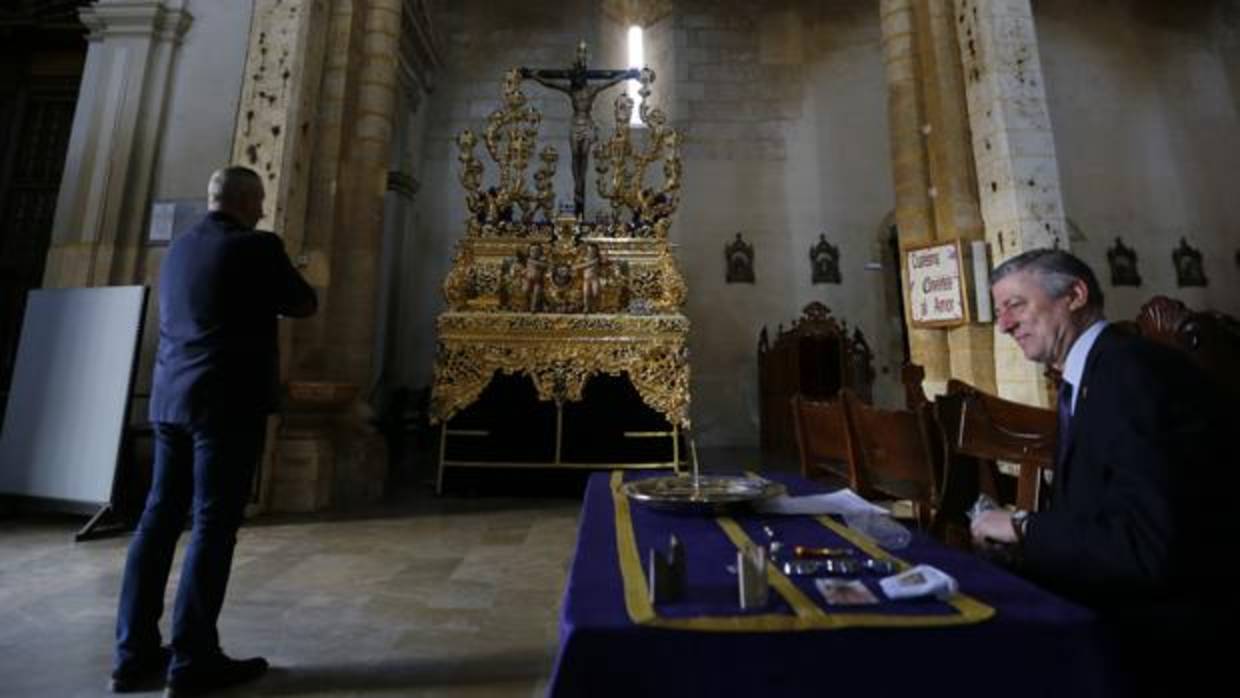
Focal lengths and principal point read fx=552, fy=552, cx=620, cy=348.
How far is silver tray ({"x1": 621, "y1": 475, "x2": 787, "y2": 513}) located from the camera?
119cm

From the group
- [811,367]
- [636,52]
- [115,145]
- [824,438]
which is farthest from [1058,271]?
[636,52]

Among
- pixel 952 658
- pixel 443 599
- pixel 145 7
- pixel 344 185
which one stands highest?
pixel 145 7

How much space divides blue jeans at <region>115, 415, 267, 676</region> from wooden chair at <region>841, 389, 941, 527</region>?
1.97m

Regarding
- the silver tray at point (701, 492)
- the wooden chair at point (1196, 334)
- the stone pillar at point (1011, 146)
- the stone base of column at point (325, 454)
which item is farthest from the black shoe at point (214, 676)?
the stone pillar at point (1011, 146)

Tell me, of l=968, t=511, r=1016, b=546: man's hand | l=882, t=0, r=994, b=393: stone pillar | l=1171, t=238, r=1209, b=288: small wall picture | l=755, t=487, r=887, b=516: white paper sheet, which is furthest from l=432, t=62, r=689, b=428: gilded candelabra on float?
l=1171, t=238, r=1209, b=288: small wall picture

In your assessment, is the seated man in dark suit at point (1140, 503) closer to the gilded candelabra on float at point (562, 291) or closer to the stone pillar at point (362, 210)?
the gilded candelabra on float at point (562, 291)

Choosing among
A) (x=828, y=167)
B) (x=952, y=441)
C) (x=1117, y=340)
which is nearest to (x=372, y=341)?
(x=952, y=441)

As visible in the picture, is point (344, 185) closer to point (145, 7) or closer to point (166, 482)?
point (145, 7)

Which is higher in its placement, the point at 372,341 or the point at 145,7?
the point at 145,7

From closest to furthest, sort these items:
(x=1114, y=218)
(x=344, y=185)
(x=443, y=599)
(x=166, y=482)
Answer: (x=166, y=482) < (x=443, y=599) < (x=344, y=185) < (x=1114, y=218)

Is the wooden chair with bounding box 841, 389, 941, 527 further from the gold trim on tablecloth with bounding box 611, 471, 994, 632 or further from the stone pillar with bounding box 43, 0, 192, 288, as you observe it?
the stone pillar with bounding box 43, 0, 192, 288

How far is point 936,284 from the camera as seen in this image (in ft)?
14.7

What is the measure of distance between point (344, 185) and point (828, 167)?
7.48m

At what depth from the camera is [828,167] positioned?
361 inches
